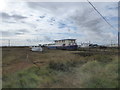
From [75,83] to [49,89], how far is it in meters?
1.56

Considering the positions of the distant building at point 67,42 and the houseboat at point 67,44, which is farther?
the distant building at point 67,42

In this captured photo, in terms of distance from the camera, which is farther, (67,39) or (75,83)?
(67,39)

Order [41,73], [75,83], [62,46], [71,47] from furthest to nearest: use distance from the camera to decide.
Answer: [62,46] < [71,47] < [41,73] < [75,83]

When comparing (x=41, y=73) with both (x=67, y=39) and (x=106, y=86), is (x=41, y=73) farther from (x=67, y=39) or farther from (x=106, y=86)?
(x=67, y=39)

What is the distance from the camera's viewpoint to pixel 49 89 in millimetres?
9820

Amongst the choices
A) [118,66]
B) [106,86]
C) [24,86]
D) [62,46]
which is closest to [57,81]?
[24,86]

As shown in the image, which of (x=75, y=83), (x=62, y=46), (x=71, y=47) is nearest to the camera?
(x=75, y=83)

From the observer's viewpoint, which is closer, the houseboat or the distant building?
the houseboat

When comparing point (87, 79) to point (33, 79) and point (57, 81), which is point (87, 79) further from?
point (33, 79)

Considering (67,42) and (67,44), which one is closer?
(67,44)

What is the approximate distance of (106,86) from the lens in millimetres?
9742

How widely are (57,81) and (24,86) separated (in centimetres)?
193

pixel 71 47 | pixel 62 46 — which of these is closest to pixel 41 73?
pixel 71 47

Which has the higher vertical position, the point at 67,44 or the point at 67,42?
the point at 67,42
